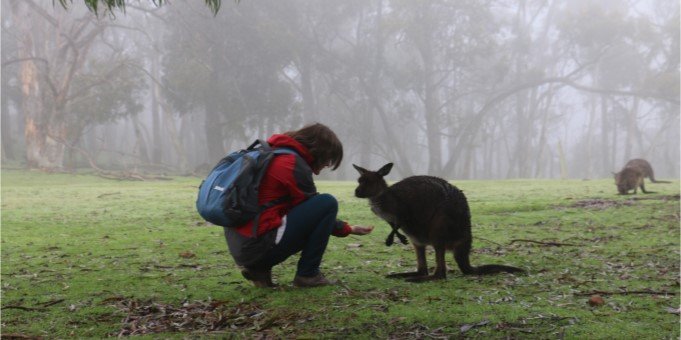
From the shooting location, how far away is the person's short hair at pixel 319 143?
3.77 meters

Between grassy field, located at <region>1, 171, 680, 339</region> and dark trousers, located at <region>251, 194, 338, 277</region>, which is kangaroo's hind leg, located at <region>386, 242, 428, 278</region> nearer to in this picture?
grassy field, located at <region>1, 171, 680, 339</region>

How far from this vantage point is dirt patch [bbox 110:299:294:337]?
Result: 3232 mm

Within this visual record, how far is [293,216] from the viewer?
146 inches

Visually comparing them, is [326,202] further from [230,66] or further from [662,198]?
[230,66]

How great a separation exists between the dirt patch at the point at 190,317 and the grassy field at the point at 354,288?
0.03 ft

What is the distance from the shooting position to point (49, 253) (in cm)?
569

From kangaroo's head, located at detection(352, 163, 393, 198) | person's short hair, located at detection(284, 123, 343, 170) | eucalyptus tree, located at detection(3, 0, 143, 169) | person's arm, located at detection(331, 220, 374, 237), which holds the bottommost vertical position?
person's arm, located at detection(331, 220, 374, 237)

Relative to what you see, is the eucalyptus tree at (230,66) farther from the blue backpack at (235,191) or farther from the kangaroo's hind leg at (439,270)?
the blue backpack at (235,191)

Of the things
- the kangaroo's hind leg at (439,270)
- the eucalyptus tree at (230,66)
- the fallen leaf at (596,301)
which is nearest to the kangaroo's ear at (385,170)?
the kangaroo's hind leg at (439,270)

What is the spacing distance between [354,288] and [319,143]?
3.13 ft

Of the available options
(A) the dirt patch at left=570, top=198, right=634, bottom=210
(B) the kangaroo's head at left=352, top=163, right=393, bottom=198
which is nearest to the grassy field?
(B) the kangaroo's head at left=352, top=163, right=393, bottom=198

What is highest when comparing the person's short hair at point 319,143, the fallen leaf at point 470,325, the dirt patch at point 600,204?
the person's short hair at point 319,143

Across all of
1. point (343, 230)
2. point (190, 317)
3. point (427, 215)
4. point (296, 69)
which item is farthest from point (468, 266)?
point (296, 69)

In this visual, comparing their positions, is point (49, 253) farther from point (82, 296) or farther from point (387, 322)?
point (387, 322)
